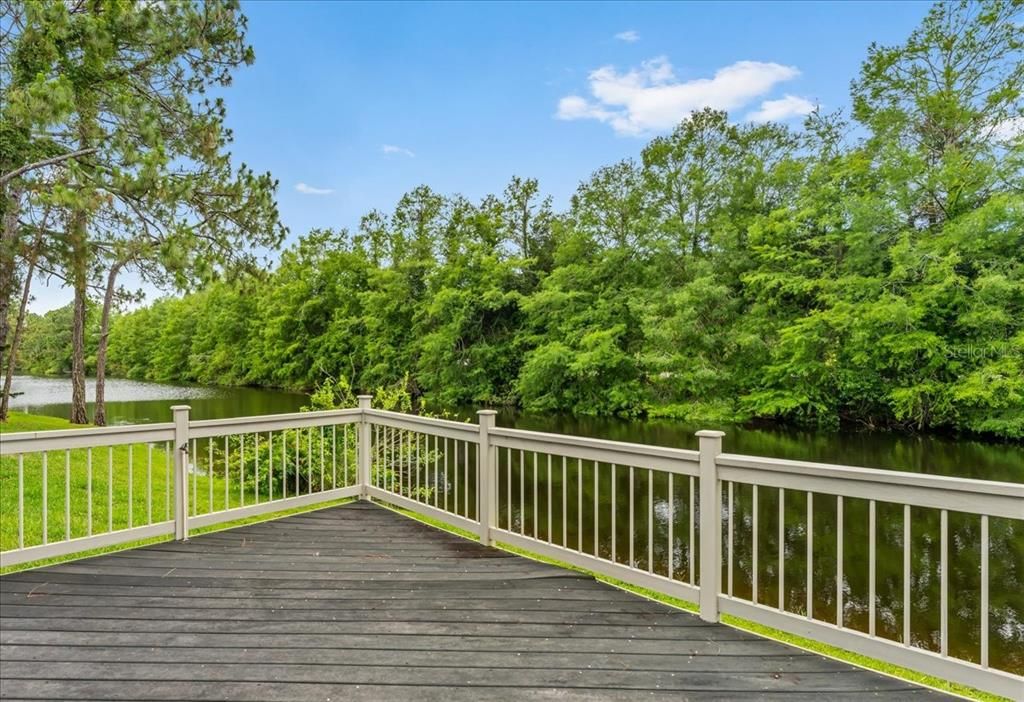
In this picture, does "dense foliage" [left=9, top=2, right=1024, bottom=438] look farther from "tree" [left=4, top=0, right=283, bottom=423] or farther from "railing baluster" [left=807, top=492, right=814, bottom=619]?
"railing baluster" [left=807, top=492, right=814, bottom=619]

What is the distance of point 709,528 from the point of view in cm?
267

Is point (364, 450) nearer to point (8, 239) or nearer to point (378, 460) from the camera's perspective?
point (378, 460)

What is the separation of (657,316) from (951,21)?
9689 mm

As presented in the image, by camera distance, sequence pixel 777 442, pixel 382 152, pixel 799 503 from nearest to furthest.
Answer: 1. pixel 799 503
2. pixel 777 442
3. pixel 382 152

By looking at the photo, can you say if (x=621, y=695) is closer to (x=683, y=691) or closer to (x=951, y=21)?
(x=683, y=691)

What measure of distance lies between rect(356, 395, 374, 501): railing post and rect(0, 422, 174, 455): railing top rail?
1517mm

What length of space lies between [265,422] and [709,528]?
3344 mm

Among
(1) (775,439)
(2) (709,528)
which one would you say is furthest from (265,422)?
(1) (775,439)

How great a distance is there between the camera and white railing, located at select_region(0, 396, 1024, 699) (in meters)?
2.24

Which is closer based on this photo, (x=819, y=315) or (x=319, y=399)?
(x=319, y=399)

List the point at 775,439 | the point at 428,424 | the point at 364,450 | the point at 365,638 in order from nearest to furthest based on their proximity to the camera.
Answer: the point at 365,638 < the point at 428,424 < the point at 364,450 < the point at 775,439

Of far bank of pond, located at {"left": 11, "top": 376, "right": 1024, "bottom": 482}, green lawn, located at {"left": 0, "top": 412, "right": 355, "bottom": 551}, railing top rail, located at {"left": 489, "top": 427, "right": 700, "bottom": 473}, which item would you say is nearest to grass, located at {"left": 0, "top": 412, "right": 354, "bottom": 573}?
green lawn, located at {"left": 0, "top": 412, "right": 355, "bottom": 551}

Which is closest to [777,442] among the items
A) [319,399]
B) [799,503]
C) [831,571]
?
[799,503]

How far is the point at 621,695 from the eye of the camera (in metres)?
2.10
